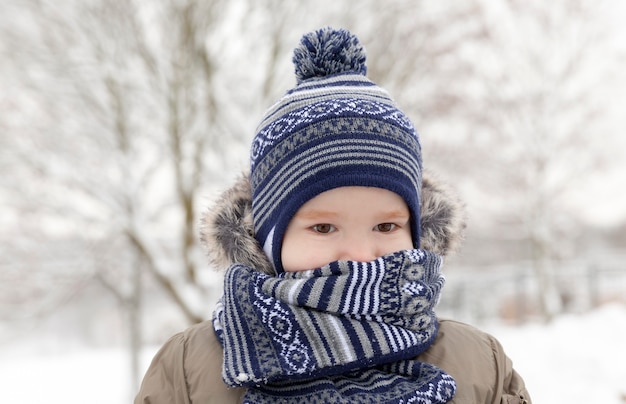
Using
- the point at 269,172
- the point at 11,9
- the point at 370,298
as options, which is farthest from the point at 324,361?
the point at 11,9

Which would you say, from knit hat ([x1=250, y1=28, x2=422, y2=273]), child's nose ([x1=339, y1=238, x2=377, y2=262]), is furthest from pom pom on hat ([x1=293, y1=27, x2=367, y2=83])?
child's nose ([x1=339, y1=238, x2=377, y2=262])

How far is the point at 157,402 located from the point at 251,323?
0.38 meters

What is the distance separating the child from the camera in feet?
4.73

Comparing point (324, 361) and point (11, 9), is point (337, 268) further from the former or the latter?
point (11, 9)

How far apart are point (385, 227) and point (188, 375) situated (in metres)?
0.71

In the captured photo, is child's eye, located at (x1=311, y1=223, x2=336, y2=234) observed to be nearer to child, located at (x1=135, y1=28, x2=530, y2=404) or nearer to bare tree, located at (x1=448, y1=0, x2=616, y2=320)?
child, located at (x1=135, y1=28, x2=530, y2=404)

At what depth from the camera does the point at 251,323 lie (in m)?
1.49

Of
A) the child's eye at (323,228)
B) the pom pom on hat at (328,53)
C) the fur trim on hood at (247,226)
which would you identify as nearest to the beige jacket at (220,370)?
the fur trim on hood at (247,226)

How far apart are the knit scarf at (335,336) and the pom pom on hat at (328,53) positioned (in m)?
0.64

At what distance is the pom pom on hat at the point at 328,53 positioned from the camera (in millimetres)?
1779

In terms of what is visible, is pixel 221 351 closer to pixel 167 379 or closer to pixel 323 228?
pixel 167 379

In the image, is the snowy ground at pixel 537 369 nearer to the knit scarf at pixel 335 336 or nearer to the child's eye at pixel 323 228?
the knit scarf at pixel 335 336

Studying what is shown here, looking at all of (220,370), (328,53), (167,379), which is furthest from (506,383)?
(328,53)

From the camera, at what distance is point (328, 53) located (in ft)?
5.83
